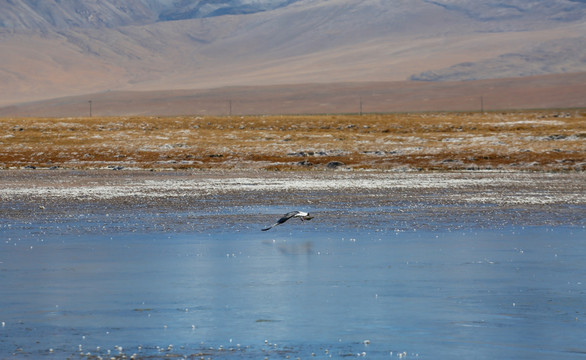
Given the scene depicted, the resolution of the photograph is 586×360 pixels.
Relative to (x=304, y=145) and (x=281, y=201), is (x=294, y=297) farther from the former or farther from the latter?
(x=304, y=145)

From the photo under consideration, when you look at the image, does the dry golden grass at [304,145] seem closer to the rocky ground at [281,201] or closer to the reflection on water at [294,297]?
the rocky ground at [281,201]

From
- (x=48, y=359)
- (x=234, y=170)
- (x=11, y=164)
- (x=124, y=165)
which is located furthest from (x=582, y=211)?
(x=11, y=164)

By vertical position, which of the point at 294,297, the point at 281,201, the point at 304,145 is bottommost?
the point at 281,201

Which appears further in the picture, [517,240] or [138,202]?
[138,202]

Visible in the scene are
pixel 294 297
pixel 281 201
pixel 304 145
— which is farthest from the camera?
pixel 304 145

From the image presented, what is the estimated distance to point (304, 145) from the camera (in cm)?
6725

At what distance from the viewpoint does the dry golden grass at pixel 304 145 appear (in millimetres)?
58250

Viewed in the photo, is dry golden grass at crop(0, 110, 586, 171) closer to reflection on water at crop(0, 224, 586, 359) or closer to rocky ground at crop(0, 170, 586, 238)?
rocky ground at crop(0, 170, 586, 238)

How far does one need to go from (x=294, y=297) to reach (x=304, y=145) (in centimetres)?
5154

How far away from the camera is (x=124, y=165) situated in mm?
61188

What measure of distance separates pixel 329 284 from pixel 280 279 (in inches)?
38.7

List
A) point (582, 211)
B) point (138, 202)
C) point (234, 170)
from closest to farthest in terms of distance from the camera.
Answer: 1. point (582, 211)
2. point (138, 202)
3. point (234, 170)

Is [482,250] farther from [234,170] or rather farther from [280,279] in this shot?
[234,170]

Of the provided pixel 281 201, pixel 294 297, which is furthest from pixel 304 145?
pixel 294 297
